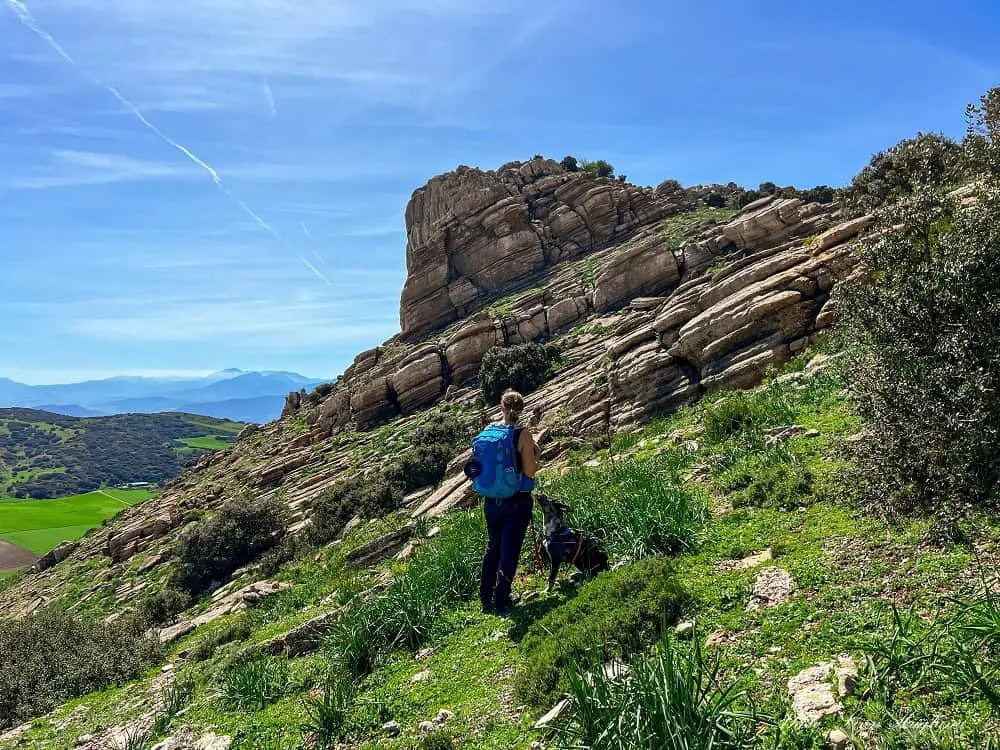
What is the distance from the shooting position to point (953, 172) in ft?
28.1

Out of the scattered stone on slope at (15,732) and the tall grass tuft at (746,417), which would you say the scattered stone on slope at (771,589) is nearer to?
the tall grass tuft at (746,417)

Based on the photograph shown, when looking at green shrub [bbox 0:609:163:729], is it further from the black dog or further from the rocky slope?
the black dog

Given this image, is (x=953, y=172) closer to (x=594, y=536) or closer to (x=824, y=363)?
(x=594, y=536)

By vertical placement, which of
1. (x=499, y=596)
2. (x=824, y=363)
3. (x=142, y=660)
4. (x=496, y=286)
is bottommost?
(x=142, y=660)

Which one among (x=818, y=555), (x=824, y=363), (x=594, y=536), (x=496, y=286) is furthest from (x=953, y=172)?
(x=496, y=286)

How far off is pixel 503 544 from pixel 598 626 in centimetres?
233

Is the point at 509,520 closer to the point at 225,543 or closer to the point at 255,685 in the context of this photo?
the point at 255,685

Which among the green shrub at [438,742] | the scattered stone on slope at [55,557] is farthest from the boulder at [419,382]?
the green shrub at [438,742]

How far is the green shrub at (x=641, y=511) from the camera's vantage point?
7.94 meters

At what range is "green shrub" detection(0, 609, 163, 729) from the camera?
11.8 meters

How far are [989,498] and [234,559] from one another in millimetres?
25339

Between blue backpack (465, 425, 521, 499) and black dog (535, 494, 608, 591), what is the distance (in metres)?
0.71

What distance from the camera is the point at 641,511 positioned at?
336 inches

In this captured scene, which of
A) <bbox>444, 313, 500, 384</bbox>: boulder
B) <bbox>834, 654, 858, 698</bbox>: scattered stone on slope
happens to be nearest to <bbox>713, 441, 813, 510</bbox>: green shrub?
<bbox>834, 654, 858, 698</bbox>: scattered stone on slope
